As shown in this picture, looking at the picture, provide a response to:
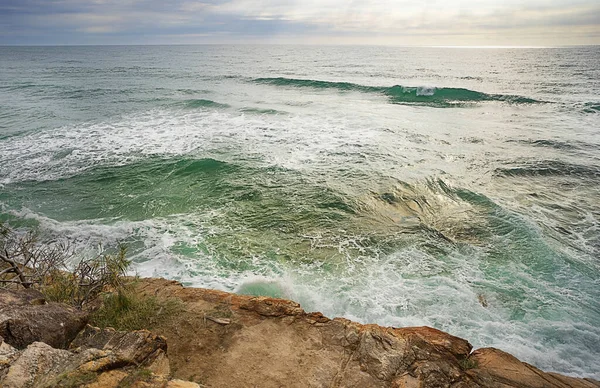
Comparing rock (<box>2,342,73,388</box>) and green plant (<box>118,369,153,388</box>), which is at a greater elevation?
rock (<box>2,342,73,388</box>)

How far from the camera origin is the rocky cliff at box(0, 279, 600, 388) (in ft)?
12.5

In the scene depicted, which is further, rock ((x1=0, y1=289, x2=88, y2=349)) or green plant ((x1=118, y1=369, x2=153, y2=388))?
rock ((x1=0, y1=289, x2=88, y2=349))

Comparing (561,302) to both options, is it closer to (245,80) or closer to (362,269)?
(362,269)

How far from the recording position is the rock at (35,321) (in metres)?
4.39

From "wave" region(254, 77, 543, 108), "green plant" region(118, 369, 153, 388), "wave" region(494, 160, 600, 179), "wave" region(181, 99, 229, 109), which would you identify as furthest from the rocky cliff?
"wave" region(254, 77, 543, 108)

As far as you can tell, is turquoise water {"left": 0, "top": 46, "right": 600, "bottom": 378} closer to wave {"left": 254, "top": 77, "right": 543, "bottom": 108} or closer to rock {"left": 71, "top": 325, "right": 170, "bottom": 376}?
rock {"left": 71, "top": 325, "right": 170, "bottom": 376}

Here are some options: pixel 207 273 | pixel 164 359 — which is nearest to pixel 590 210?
pixel 207 273

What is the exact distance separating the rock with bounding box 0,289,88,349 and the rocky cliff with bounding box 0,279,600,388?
0.05 feet

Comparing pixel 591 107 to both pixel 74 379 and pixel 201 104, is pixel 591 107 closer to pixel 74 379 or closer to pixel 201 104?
pixel 201 104

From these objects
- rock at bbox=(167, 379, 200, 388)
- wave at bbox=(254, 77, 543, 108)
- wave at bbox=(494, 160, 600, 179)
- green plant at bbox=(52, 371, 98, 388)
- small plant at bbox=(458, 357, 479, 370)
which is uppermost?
wave at bbox=(254, 77, 543, 108)

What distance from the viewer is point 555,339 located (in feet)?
22.8

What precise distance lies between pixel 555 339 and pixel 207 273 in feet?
27.4

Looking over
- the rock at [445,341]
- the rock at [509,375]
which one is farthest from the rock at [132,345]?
the rock at [509,375]

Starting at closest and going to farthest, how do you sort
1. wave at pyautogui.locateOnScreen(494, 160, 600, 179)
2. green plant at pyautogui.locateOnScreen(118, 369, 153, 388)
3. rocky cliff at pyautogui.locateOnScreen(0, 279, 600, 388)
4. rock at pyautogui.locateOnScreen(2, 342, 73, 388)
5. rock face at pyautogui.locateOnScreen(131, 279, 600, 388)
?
rock at pyautogui.locateOnScreen(2, 342, 73, 388), green plant at pyautogui.locateOnScreen(118, 369, 153, 388), rocky cliff at pyautogui.locateOnScreen(0, 279, 600, 388), rock face at pyautogui.locateOnScreen(131, 279, 600, 388), wave at pyautogui.locateOnScreen(494, 160, 600, 179)
